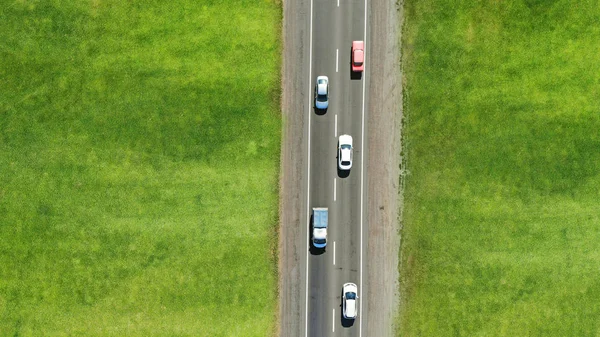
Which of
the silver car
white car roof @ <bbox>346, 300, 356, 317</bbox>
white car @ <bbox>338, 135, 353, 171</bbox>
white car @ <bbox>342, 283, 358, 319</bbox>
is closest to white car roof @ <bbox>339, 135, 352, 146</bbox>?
white car @ <bbox>338, 135, 353, 171</bbox>

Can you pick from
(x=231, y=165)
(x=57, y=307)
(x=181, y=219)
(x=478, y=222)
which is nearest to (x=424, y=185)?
(x=478, y=222)

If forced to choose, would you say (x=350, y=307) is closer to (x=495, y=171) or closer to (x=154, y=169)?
(x=495, y=171)

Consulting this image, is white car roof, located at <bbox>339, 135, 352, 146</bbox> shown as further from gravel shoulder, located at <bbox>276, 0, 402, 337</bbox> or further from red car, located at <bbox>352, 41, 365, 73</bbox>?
red car, located at <bbox>352, 41, 365, 73</bbox>

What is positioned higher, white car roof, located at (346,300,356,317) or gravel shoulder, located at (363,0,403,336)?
gravel shoulder, located at (363,0,403,336)

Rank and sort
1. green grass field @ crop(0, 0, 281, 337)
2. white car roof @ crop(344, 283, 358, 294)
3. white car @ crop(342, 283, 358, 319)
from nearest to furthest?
white car @ crop(342, 283, 358, 319)
white car roof @ crop(344, 283, 358, 294)
green grass field @ crop(0, 0, 281, 337)

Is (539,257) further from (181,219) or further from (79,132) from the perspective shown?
(79,132)

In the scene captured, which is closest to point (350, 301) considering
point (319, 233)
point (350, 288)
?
point (350, 288)
